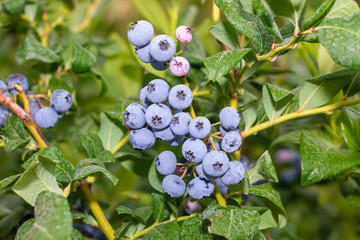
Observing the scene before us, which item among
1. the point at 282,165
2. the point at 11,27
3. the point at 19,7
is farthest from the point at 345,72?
the point at 11,27

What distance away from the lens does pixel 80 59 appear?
3.48ft

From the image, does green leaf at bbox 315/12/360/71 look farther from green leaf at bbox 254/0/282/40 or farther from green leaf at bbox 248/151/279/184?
green leaf at bbox 248/151/279/184

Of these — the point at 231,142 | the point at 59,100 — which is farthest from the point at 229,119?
the point at 59,100

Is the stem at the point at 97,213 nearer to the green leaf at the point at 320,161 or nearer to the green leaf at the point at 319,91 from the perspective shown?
the green leaf at the point at 320,161

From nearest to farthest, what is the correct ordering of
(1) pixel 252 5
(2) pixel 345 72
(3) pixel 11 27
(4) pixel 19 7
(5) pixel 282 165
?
(1) pixel 252 5 < (2) pixel 345 72 < (4) pixel 19 7 < (3) pixel 11 27 < (5) pixel 282 165

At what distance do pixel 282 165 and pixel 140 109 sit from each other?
1108 mm

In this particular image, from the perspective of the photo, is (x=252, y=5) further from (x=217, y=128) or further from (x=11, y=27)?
(x=11, y=27)

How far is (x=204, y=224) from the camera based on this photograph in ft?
2.55

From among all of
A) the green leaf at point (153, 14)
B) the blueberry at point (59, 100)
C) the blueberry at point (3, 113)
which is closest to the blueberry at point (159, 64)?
the blueberry at point (59, 100)

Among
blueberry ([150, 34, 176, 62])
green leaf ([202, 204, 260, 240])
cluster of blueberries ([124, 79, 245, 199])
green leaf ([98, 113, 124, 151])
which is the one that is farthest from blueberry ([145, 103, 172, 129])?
green leaf ([98, 113, 124, 151])

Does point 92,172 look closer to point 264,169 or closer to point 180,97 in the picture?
point 180,97

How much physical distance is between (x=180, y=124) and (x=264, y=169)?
0.23 meters

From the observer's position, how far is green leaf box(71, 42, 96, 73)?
106 cm

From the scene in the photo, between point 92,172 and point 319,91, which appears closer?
point 92,172
